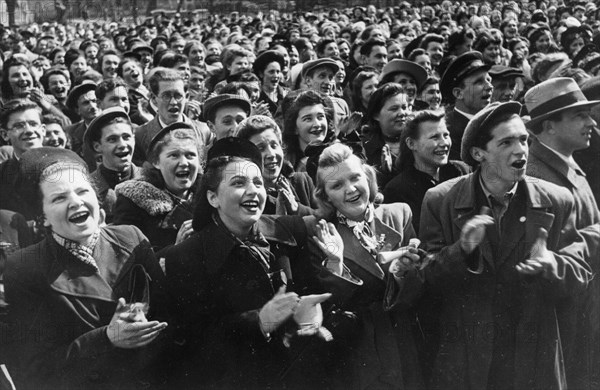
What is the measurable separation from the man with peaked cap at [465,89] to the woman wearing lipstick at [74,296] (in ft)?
6.89

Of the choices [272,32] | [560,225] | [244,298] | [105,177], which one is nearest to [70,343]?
[244,298]

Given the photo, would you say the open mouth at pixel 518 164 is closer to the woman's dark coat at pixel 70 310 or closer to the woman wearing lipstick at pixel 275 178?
the woman wearing lipstick at pixel 275 178

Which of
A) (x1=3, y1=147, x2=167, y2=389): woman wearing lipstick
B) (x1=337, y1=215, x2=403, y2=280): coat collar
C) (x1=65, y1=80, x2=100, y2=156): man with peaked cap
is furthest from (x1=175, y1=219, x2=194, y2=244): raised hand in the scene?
(x1=65, y1=80, x2=100, y2=156): man with peaked cap

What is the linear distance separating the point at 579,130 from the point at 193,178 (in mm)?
1778

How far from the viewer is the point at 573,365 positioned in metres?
3.41

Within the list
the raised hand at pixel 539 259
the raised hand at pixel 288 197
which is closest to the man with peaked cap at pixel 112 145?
the raised hand at pixel 288 197

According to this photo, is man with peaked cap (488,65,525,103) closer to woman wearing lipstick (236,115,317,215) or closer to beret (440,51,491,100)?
beret (440,51,491,100)

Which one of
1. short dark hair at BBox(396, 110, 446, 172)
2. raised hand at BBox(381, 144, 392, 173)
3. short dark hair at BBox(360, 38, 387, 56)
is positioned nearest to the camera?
short dark hair at BBox(396, 110, 446, 172)

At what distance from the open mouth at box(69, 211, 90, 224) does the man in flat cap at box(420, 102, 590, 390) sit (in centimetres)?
139

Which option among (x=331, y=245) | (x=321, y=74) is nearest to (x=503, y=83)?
(x=321, y=74)

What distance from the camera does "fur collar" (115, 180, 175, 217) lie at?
3465mm

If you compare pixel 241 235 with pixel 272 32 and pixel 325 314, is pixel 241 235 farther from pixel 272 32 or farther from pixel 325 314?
pixel 272 32

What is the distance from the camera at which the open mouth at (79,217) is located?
2957mm

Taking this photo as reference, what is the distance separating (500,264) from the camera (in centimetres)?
329
